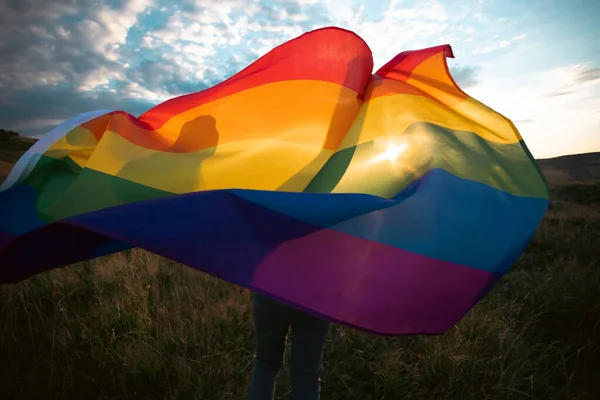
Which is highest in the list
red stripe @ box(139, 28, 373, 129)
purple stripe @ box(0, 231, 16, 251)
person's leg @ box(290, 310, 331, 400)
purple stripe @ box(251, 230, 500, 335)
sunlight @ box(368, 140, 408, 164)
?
red stripe @ box(139, 28, 373, 129)

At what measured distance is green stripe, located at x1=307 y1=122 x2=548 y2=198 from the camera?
137cm

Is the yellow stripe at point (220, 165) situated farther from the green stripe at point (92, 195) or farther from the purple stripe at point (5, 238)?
the purple stripe at point (5, 238)

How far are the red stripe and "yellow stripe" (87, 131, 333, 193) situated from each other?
0.34 m

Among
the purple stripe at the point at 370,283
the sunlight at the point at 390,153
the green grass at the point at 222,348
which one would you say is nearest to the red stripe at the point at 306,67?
the sunlight at the point at 390,153

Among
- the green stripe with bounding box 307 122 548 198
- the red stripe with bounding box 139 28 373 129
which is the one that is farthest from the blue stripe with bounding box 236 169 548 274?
the red stripe with bounding box 139 28 373 129

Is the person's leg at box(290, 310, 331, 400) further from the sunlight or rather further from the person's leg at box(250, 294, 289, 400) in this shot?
the sunlight

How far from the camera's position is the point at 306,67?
1.83 meters

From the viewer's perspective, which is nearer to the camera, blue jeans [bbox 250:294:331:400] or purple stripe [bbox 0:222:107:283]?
blue jeans [bbox 250:294:331:400]

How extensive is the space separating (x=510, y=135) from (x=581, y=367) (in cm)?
256

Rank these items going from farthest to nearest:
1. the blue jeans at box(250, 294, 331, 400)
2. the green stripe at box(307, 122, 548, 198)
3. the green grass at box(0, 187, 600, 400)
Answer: the green grass at box(0, 187, 600, 400) → the blue jeans at box(250, 294, 331, 400) → the green stripe at box(307, 122, 548, 198)

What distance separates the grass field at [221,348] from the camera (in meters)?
2.45

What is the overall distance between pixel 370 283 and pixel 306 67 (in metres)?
1.27

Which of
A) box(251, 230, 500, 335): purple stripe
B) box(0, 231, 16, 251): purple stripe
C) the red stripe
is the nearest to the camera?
box(251, 230, 500, 335): purple stripe

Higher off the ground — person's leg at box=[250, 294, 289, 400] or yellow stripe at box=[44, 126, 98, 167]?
yellow stripe at box=[44, 126, 98, 167]
